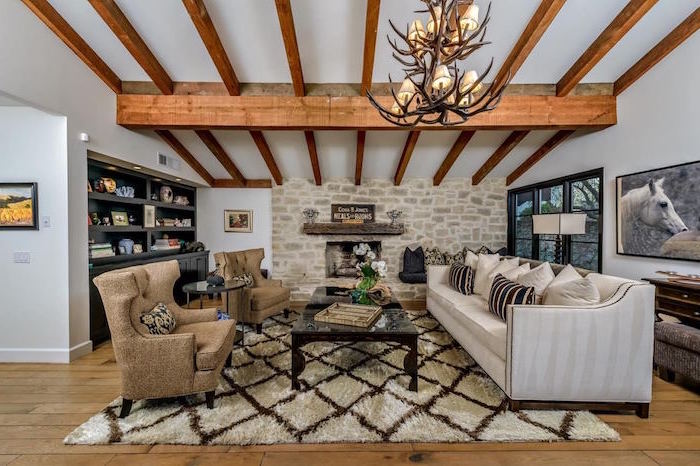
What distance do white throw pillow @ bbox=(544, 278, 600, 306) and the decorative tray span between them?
4.66ft

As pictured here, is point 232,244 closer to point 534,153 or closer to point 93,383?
point 93,383

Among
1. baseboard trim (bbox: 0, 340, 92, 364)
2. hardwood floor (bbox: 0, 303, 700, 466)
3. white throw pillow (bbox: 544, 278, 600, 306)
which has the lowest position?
hardwood floor (bbox: 0, 303, 700, 466)

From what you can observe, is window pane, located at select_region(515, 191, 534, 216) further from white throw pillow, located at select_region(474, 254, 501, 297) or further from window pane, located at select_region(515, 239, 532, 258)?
white throw pillow, located at select_region(474, 254, 501, 297)

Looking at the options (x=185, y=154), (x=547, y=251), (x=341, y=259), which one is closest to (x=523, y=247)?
(x=547, y=251)

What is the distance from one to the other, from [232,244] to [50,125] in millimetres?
3575

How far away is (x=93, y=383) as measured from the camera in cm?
261

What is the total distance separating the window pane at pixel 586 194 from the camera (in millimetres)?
4090

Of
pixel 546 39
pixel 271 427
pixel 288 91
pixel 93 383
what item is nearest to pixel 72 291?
pixel 93 383

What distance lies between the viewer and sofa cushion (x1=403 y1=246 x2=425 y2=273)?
232 inches

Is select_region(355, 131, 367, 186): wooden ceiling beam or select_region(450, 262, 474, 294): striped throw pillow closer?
select_region(450, 262, 474, 294): striped throw pillow

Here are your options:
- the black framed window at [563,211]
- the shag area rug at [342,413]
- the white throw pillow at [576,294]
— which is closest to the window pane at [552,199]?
the black framed window at [563,211]

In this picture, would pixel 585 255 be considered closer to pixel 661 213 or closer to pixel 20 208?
pixel 661 213

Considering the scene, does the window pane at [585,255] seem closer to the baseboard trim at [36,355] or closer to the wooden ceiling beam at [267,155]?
the wooden ceiling beam at [267,155]

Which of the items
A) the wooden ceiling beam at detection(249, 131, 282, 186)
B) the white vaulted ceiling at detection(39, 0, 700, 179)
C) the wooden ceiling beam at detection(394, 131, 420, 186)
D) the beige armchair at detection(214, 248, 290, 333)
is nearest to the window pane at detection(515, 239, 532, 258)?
the wooden ceiling beam at detection(394, 131, 420, 186)
